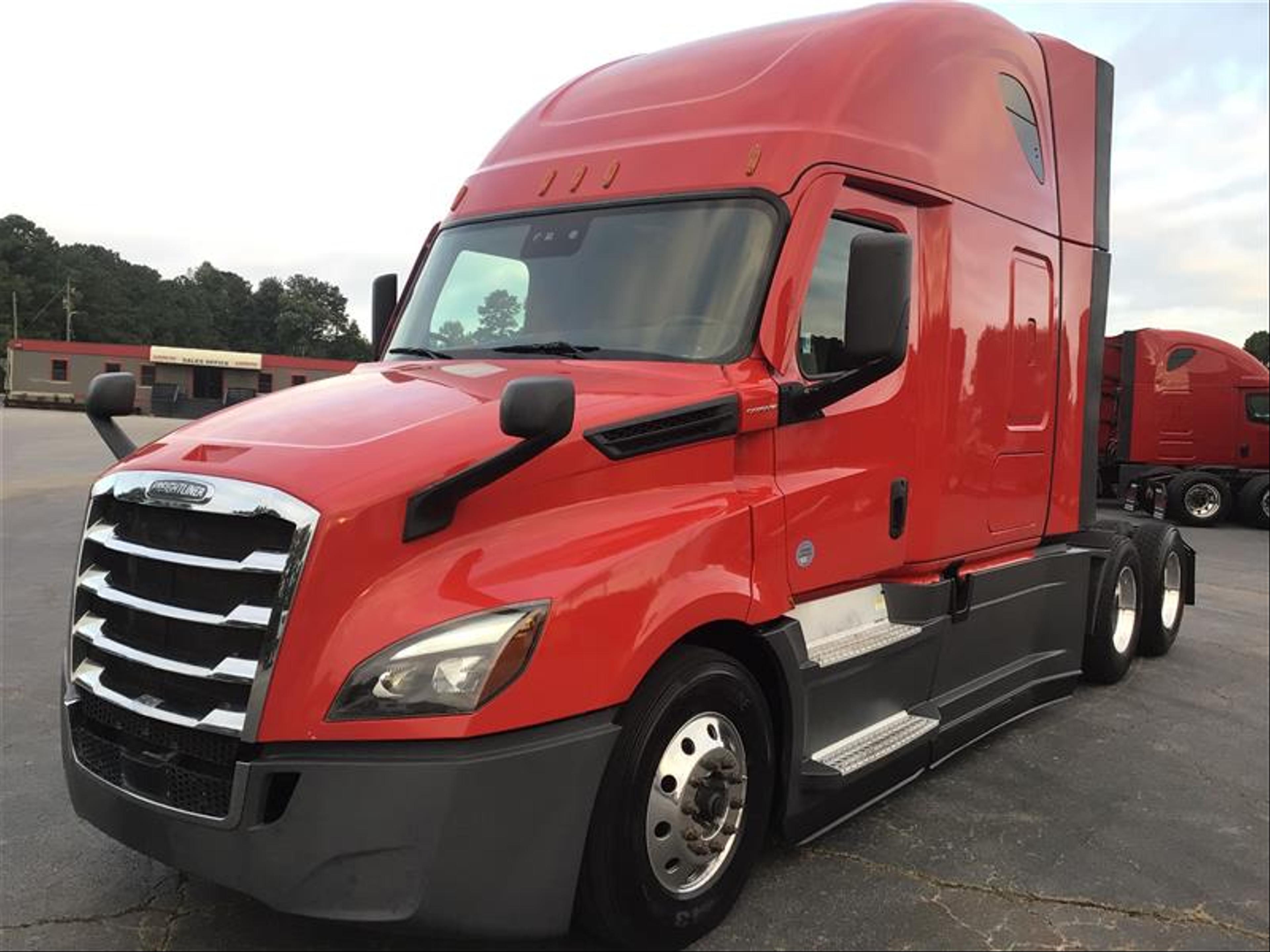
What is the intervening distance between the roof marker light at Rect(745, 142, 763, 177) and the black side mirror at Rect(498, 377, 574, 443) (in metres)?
1.56

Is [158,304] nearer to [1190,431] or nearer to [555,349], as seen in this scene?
[1190,431]

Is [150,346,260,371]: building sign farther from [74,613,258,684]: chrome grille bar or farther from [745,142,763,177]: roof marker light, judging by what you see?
[74,613,258,684]: chrome grille bar

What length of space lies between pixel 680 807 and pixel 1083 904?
1.63 metres

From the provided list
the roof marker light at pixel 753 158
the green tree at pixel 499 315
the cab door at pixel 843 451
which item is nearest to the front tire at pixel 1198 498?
the cab door at pixel 843 451

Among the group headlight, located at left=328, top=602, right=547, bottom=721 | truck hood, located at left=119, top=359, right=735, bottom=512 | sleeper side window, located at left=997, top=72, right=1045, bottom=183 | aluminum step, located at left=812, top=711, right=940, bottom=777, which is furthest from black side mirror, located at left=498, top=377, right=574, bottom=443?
sleeper side window, located at left=997, top=72, right=1045, bottom=183

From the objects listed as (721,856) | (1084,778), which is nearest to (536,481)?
(721,856)

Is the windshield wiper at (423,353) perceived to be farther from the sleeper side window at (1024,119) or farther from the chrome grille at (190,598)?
the sleeper side window at (1024,119)

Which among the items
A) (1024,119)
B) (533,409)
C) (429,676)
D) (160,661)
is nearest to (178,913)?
(160,661)

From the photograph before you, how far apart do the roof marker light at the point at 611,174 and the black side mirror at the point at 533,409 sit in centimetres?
168

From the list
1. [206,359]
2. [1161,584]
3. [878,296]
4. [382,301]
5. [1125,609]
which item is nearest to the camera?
[878,296]

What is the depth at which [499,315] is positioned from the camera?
3941 mm

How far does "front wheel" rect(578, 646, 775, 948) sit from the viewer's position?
9.11 feet

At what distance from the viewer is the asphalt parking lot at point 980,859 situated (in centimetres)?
312

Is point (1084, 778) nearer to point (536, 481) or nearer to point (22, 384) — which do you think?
point (536, 481)
